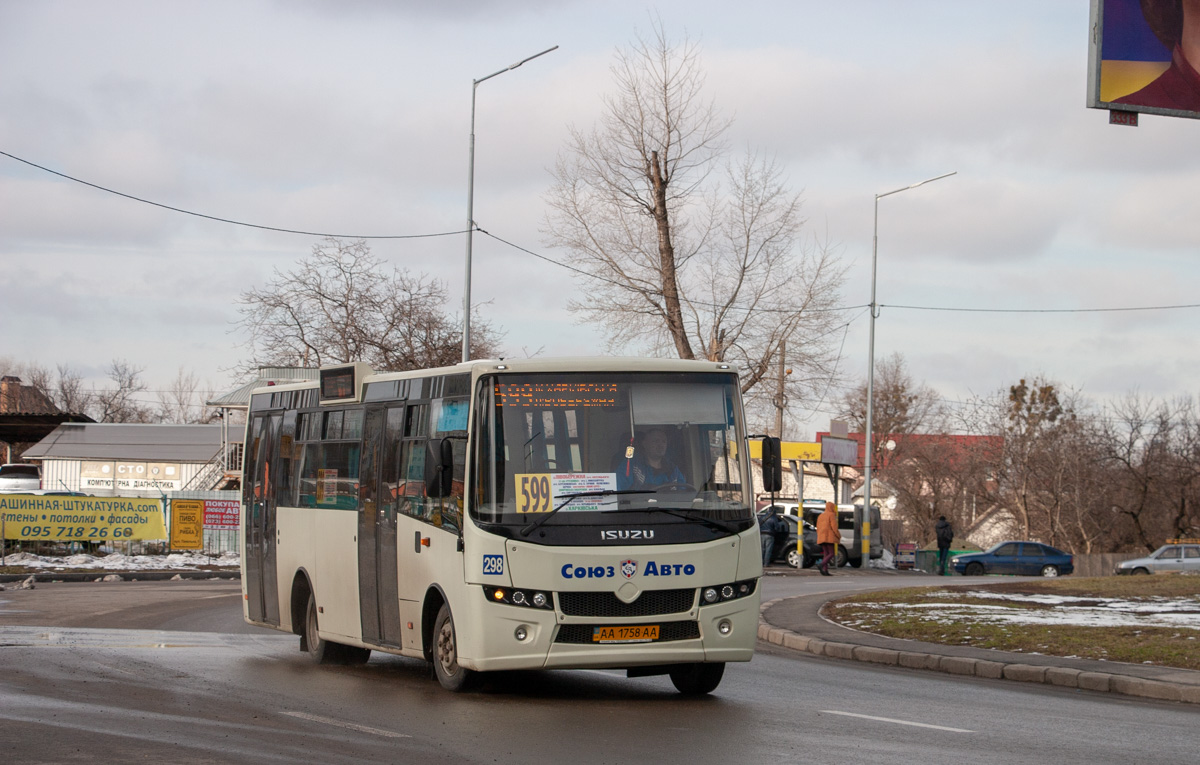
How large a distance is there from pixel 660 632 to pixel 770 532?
92.8 feet

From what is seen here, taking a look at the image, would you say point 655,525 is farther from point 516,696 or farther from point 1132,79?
point 1132,79

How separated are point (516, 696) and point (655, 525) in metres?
1.79

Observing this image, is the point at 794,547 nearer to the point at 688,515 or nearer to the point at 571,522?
the point at 688,515

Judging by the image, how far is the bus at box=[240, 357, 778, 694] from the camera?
32.7 feet

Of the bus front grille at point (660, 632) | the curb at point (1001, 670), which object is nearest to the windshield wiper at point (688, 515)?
the bus front grille at point (660, 632)

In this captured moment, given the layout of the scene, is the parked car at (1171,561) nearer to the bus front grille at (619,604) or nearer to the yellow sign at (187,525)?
the yellow sign at (187,525)

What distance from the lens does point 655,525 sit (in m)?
10.2

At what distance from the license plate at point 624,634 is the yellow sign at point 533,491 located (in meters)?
1.00

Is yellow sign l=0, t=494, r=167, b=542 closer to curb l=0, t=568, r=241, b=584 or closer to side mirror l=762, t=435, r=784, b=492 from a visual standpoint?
curb l=0, t=568, r=241, b=584

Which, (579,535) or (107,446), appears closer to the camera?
(579,535)

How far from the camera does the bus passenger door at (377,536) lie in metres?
11.7

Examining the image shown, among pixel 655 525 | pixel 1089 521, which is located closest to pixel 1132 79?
pixel 655 525

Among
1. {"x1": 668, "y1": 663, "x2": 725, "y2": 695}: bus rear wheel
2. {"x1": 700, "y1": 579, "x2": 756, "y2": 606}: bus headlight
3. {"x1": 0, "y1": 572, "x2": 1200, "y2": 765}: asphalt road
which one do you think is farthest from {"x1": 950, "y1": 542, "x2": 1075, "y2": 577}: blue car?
{"x1": 700, "y1": 579, "x2": 756, "y2": 606}: bus headlight

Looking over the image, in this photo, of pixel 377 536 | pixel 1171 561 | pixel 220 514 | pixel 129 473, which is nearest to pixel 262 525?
pixel 377 536
